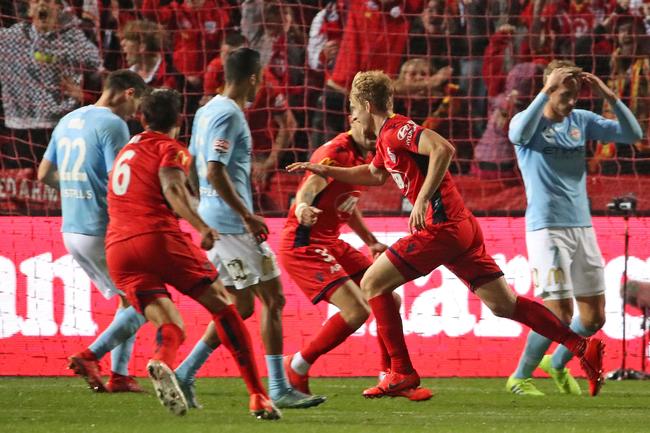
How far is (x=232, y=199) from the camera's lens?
6.73 metres

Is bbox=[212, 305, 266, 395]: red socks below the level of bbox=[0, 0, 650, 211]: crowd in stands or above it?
below

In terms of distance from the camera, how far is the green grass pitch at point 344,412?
615cm

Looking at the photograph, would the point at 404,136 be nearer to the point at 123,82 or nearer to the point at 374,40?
the point at 123,82

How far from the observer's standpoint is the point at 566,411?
708cm

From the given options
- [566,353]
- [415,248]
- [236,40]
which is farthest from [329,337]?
[236,40]

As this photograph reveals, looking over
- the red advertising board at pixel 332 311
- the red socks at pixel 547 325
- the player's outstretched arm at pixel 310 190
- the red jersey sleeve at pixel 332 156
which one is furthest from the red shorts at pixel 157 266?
the red advertising board at pixel 332 311

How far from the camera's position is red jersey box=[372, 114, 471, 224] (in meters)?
6.96

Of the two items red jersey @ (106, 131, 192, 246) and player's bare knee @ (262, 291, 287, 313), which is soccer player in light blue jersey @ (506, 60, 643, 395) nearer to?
player's bare knee @ (262, 291, 287, 313)

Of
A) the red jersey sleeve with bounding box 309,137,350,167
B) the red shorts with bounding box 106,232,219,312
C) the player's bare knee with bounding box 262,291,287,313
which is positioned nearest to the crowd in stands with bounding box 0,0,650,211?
the red jersey sleeve with bounding box 309,137,350,167

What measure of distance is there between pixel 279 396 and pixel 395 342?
72cm

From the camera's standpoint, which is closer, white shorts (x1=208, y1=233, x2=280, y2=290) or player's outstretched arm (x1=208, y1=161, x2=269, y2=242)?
player's outstretched arm (x1=208, y1=161, x2=269, y2=242)

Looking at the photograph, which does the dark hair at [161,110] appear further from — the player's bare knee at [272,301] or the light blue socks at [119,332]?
the light blue socks at [119,332]

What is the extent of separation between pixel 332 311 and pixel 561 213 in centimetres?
219

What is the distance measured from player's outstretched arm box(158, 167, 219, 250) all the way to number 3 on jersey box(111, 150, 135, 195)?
0.21 metres
